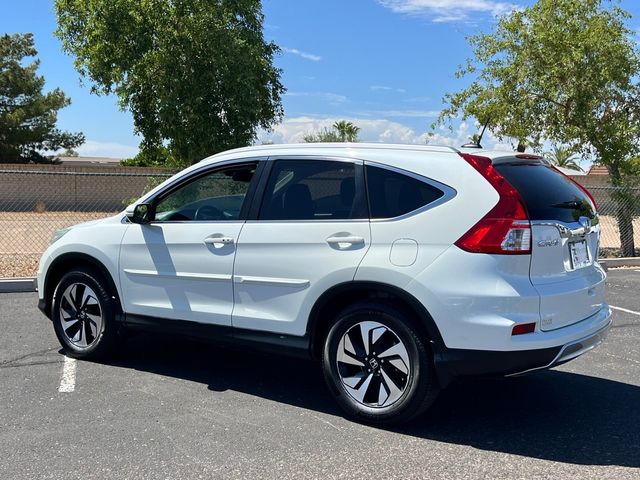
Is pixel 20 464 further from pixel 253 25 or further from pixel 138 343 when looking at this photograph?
pixel 253 25

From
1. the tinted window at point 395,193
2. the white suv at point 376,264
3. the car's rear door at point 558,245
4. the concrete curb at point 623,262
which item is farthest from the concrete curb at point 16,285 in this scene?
the concrete curb at point 623,262

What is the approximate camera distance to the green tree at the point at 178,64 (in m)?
13.7

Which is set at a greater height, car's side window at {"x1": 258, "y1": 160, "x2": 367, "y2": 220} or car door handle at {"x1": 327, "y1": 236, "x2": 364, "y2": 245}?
car's side window at {"x1": 258, "y1": 160, "x2": 367, "y2": 220}

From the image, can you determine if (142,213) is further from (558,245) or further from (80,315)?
(558,245)

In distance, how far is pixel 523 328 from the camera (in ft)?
12.2

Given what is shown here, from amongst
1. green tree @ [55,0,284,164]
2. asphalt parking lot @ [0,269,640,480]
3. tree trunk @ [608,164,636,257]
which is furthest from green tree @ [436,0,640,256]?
asphalt parking lot @ [0,269,640,480]

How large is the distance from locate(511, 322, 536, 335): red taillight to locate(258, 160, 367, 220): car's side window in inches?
46.2

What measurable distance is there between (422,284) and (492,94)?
11.5 m

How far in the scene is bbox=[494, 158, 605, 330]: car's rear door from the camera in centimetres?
381

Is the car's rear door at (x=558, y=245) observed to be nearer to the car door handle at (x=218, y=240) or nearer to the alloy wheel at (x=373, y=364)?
the alloy wheel at (x=373, y=364)

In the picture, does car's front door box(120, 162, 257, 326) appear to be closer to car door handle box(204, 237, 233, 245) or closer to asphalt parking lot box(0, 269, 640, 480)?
car door handle box(204, 237, 233, 245)

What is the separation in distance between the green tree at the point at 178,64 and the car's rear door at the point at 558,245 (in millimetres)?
10808

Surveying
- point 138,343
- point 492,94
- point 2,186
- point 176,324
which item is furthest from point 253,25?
point 2,186

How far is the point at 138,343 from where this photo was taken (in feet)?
20.6
